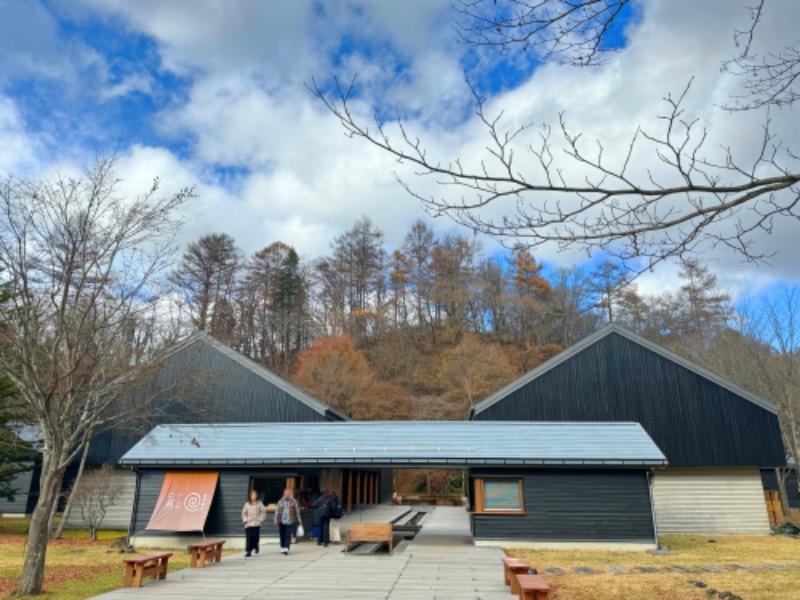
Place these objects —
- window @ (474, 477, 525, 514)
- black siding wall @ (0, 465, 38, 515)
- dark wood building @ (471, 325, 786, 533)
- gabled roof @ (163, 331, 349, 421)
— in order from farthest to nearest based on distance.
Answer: black siding wall @ (0, 465, 38, 515)
gabled roof @ (163, 331, 349, 421)
dark wood building @ (471, 325, 786, 533)
window @ (474, 477, 525, 514)

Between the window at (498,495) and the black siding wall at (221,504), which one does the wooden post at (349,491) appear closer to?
the black siding wall at (221,504)

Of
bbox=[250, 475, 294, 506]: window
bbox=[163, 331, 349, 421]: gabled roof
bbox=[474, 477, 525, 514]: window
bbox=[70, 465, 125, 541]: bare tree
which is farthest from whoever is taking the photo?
bbox=[163, 331, 349, 421]: gabled roof

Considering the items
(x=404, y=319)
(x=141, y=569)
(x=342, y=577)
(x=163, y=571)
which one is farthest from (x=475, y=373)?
(x=141, y=569)

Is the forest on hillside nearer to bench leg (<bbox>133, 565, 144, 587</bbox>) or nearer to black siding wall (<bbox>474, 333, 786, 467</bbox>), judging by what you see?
black siding wall (<bbox>474, 333, 786, 467</bbox>)

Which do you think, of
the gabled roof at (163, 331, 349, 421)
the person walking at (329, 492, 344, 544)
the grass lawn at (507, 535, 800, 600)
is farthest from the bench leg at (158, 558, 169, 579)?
the gabled roof at (163, 331, 349, 421)

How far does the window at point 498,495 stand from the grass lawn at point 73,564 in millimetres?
7831

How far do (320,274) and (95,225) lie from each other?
4257 cm

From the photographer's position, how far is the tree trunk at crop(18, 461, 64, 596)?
8953 mm

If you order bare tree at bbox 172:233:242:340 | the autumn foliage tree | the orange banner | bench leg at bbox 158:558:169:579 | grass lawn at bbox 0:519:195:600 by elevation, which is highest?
bare tree at bbox 172:233:242:340

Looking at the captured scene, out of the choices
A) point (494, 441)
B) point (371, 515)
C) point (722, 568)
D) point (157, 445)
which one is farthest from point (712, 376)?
point (157, 445)

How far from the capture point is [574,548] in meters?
15.6

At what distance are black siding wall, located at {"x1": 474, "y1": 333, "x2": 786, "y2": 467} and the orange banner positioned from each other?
34.7 ft

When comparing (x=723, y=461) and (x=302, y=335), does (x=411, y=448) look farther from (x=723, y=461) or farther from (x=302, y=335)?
(x=302, y=335)

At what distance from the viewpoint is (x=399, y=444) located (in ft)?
59.1
